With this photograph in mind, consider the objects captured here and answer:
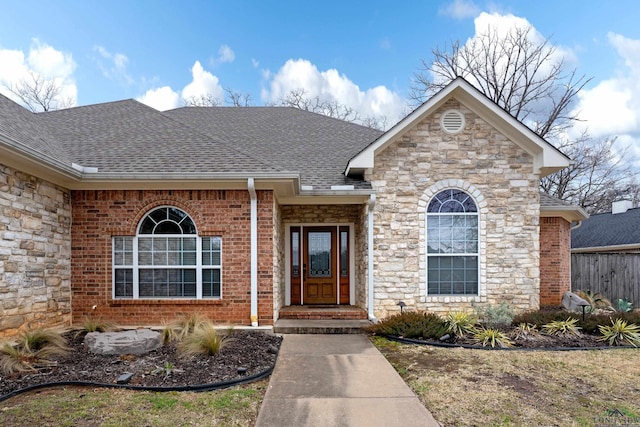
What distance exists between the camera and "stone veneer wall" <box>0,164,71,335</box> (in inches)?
237

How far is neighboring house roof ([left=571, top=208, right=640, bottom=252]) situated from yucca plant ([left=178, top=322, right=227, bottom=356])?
52.1 ft

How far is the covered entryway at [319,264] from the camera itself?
33.1 feet

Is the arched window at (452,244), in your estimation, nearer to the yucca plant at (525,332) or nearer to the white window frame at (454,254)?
the white window frame at (454,254)

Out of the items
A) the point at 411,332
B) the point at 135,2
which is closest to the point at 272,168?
the point at 411,332

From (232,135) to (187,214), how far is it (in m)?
3.99

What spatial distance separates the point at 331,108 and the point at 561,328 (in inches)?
759

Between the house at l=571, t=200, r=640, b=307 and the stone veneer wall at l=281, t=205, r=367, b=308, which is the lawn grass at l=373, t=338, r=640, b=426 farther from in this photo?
the house at l=571, t=200, r=640, b=307

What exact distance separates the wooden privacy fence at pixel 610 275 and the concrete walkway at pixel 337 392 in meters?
10.3

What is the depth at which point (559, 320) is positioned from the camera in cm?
770

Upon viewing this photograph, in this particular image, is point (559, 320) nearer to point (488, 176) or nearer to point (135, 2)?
point (488, 176)

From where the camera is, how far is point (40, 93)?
22.8 m

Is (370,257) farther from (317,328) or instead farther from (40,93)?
(40,93)

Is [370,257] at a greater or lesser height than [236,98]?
lesser

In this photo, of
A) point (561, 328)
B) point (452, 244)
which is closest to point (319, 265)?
point (452, 244)
